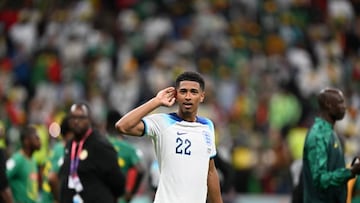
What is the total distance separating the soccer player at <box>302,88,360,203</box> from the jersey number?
5.56 ft

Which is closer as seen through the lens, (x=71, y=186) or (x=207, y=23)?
(x=71, y=186)

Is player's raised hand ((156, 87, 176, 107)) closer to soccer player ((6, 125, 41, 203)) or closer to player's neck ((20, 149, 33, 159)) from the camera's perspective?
soccer player ((6, 125, 41, 203))

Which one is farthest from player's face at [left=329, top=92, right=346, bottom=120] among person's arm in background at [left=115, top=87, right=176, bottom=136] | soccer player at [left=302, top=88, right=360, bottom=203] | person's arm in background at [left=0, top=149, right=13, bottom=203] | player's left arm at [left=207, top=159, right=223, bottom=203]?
person's arm in background at [left=0, top=149, right=13, bottom=203]

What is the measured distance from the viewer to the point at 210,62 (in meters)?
25.7

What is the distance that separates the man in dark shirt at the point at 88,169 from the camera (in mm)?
12469

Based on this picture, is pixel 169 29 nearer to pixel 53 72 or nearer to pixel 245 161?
pixel 53 72

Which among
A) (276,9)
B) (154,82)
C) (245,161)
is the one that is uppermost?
(276,9)

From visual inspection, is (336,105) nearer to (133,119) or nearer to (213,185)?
(213,185)

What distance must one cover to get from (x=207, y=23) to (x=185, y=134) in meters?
16.4

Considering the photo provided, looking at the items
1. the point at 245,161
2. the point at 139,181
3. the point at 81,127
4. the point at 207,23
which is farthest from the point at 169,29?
the point at 81,127

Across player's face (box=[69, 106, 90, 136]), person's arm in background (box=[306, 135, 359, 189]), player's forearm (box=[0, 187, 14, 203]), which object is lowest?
player's forearm (box=[0, 187, 14, 203])

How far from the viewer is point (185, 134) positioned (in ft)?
35.1

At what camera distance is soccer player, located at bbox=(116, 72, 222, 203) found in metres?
10.5

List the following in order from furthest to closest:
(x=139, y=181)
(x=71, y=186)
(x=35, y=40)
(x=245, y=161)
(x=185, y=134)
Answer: (x=35, y=40) < (x=245, y=161) < (x=139, y=181) < (x=71, y=186) < (x=185, y=134)
